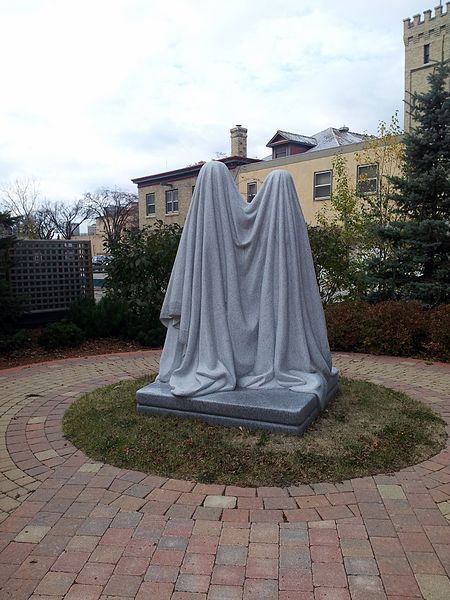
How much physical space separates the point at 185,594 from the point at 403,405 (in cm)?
323

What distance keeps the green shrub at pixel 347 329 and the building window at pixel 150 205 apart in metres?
26.7

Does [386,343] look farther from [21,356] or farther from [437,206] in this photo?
[21,356]

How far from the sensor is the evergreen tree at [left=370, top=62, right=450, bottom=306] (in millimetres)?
Answer: 8859

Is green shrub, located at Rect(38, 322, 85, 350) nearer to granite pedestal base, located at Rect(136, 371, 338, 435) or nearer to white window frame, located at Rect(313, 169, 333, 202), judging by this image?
granite pedestal base, located at Rect(136, 371, 338, 435)

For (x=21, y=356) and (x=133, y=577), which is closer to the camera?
(x=133, y=577)

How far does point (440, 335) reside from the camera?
24.0ft

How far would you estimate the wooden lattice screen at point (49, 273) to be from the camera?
30.9 feet

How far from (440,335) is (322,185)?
17.1 meters

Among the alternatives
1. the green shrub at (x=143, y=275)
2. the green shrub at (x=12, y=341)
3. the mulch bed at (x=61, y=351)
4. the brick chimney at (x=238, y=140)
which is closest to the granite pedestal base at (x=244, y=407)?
the mulch bed at (x=61, y=351)

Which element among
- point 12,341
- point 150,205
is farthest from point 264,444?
point 150,205

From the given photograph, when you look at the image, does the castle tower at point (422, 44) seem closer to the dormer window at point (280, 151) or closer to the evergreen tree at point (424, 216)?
the dormer window at point (280, 151)

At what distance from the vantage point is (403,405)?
4.85m

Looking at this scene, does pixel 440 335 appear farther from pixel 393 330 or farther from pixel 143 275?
pixel 143 275

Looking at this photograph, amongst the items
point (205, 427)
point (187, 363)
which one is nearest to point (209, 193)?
point (187, 363)
